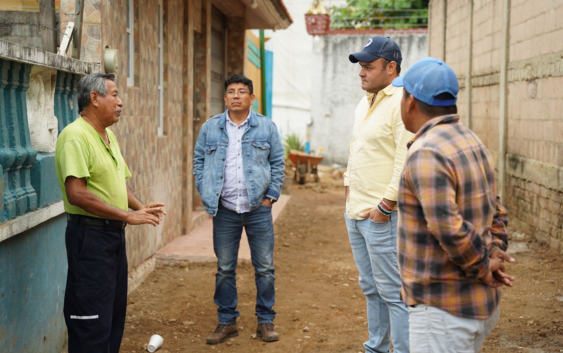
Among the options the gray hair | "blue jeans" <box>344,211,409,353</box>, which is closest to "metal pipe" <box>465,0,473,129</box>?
"blue jeans" <box>344,211,409,353</box>

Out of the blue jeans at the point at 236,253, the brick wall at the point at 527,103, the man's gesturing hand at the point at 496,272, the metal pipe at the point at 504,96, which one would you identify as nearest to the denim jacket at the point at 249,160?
the blue jeans at the point at 236,253

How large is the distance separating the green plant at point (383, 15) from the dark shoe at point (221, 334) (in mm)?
17578

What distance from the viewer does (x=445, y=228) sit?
2.26 metres

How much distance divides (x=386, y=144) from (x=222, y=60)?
825cm

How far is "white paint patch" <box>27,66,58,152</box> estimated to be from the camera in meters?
3.91

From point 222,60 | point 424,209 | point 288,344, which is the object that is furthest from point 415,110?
point 222,60

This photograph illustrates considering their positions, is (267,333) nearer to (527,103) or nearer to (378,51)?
(378,51)

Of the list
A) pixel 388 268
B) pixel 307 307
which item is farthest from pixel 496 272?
pixel 307 307

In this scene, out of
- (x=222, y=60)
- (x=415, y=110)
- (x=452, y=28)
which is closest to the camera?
(x=415, y=110)

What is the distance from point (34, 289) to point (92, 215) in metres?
0.75

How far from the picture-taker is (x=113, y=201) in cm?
358

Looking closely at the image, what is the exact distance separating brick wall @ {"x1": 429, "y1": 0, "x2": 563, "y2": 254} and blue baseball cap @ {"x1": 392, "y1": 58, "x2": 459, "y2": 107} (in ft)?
19.0

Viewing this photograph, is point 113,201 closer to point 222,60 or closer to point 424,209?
point 424,209

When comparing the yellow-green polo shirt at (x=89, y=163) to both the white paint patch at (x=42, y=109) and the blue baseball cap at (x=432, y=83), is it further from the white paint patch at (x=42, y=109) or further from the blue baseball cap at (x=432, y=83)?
the blue baseball cap at (x=432, y=83)
